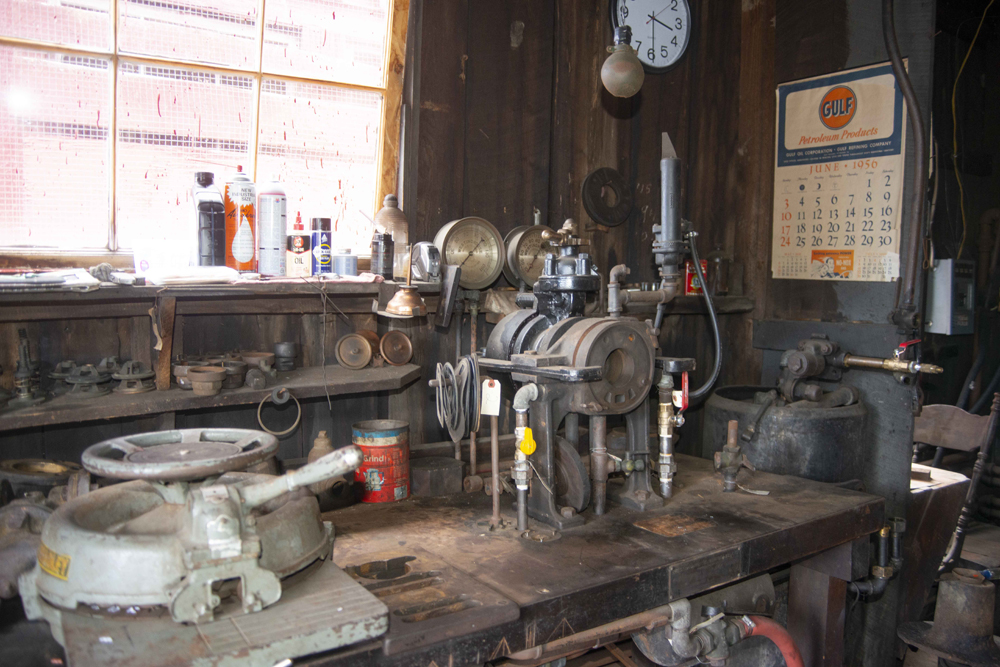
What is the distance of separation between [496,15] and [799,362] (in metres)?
1.88

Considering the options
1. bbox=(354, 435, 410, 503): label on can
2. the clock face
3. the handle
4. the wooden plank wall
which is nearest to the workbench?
bbox=(354, 435, 410, 503): label on can

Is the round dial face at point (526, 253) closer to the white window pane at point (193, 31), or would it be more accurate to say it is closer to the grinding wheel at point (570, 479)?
the grinding wheel at point (570, 479)

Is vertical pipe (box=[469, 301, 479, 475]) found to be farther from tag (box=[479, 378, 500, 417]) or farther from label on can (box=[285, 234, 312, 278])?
label on can (box=[285, 234, 312, 278])

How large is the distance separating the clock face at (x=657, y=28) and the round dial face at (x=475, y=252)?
1.20 m

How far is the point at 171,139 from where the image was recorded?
8.01 ft

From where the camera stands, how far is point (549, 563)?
6.34 ft

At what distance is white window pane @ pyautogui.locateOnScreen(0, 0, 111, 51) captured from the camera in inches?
85.1

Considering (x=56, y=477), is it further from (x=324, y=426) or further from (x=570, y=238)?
(x=570, y=238)

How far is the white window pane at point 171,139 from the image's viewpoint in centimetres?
237

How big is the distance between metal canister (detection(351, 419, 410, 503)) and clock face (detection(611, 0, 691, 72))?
2.08 m

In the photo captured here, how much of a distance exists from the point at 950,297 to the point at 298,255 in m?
2.90

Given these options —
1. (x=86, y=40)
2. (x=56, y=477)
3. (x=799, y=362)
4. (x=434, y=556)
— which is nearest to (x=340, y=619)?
(x=434, y=556)

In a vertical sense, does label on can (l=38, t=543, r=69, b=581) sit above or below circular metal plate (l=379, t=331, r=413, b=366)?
below

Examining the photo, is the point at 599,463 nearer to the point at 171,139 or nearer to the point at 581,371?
the point at 581,371
